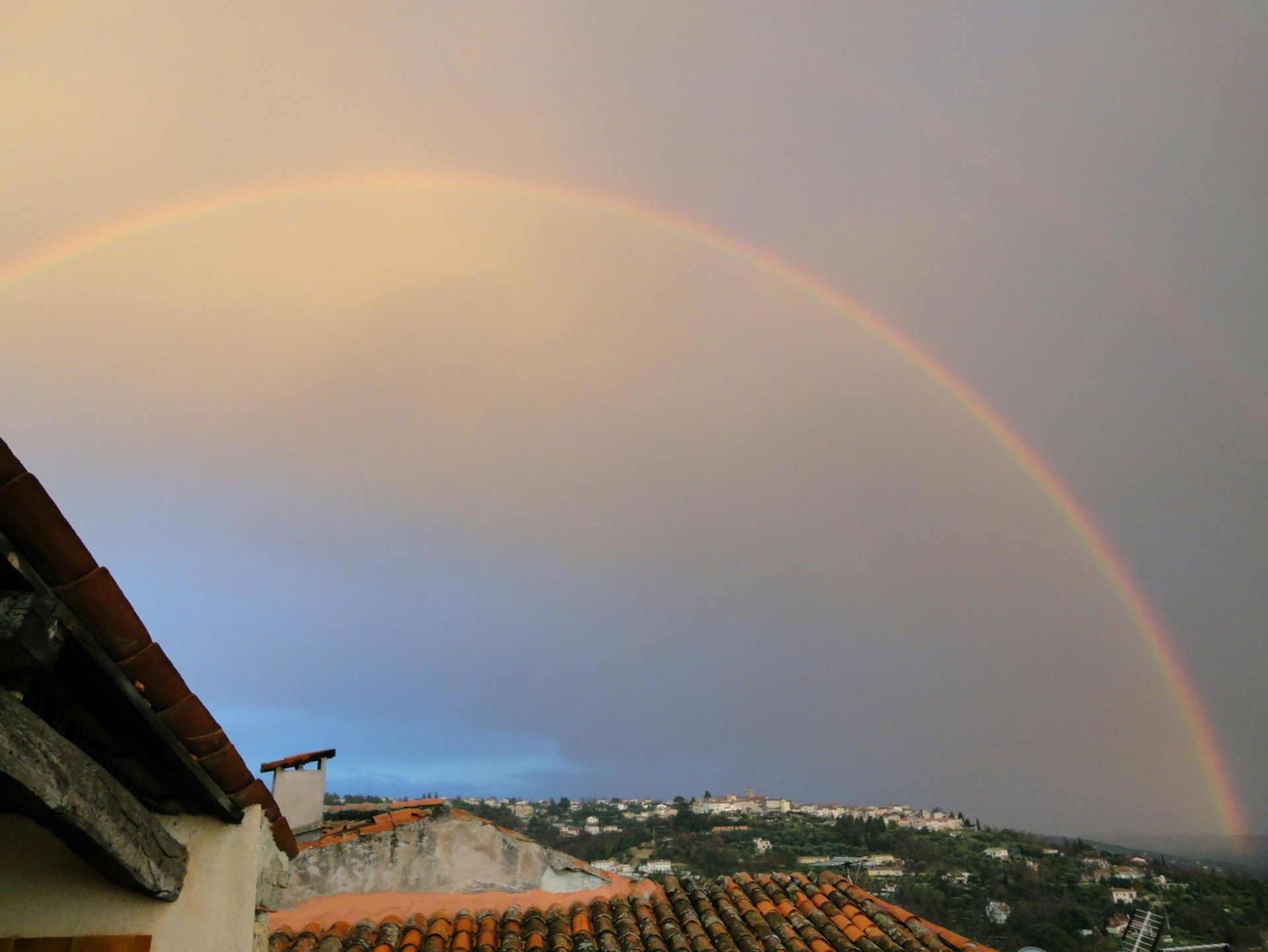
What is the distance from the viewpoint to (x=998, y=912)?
78.5 ft

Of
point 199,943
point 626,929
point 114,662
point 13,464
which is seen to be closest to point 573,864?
point 626,929

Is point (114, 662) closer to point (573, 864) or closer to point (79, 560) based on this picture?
point (79, 560)

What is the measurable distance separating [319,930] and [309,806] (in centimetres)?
385

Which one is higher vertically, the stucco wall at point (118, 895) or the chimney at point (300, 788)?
Result: the chimney at point (300, 788)

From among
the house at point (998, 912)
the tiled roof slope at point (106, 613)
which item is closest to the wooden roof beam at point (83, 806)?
the tiled roof slope at point (106, 613)

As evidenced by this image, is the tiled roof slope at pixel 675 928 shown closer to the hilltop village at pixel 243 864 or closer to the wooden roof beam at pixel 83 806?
the hilltop village at pixel 243 864

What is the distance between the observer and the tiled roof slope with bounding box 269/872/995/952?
28.6 ft

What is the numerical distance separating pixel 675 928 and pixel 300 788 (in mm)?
6270

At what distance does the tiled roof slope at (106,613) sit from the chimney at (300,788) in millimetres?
8474

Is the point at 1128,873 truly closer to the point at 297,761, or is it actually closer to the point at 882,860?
the point at 882,860

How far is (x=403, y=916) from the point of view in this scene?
382 inches

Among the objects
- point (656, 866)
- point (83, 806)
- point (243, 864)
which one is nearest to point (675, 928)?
point (243, 864)

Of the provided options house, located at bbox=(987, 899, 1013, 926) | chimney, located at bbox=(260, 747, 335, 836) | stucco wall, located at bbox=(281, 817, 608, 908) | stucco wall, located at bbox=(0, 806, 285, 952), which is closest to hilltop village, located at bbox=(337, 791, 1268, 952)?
house, located at bbox=(987, 899, 1013, 926)

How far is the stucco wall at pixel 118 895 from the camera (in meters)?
4.74
